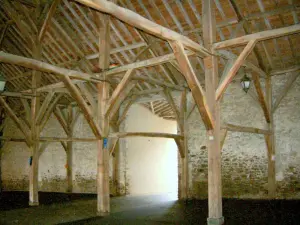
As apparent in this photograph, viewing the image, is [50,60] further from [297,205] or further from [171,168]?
[297,205]

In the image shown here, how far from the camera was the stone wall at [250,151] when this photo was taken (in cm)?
839

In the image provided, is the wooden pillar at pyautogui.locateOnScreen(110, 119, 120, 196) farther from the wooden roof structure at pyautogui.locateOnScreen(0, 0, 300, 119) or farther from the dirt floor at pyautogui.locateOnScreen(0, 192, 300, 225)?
the dirt floor at pyautogui.locateOnScreen(0, 192, 300, 225)

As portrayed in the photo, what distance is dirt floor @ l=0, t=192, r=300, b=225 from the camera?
6142 millimetres

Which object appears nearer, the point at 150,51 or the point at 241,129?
the point at 241,129

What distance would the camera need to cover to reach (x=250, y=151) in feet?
29.5

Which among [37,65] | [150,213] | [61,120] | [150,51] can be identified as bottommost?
[150,213]

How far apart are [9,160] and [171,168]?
714 cm

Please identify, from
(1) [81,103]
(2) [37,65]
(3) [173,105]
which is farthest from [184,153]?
(2) [37,65]

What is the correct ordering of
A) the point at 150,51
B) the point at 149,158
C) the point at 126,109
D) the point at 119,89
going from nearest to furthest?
the point at 119,89 < the point at 150,51 < the point at 126,109 < the point at 149,158

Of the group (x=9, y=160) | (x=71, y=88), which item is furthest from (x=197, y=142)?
(x=9, y=160)

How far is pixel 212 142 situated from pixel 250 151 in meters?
3.85

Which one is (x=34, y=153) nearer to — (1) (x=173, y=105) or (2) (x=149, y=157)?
(1) (x=173, y=105)

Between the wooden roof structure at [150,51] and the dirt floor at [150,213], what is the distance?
1.25 m

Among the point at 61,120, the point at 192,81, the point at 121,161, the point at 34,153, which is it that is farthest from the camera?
the point at 61,120
